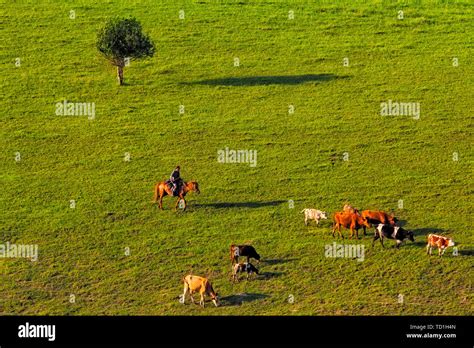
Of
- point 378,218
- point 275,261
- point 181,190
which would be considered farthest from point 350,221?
point 181,190

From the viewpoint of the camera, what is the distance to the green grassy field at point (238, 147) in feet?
151

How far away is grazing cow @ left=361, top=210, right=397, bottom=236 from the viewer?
163 feet

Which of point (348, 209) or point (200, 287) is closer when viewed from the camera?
point (200, 287)

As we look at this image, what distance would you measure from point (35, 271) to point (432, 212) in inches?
765

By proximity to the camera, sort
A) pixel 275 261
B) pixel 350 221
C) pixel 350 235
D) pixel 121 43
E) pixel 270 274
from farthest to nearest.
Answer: pixel 121 43, pixel 350 235, pixel 350 221, pixel 275 261, pixel 270 274

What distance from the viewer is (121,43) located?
71750 mm

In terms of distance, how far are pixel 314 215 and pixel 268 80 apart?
23502 mm

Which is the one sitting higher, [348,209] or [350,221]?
[348,209]

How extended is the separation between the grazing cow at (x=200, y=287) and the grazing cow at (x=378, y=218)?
9.40m

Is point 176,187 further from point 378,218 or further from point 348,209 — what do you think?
point 378,218

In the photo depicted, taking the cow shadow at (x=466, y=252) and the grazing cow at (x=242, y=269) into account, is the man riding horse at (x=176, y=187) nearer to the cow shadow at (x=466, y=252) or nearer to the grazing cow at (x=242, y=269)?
the grazing cow at (x=242, y=269)

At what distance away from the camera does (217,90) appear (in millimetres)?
71125

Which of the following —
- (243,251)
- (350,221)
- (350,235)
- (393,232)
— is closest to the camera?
(243,251)

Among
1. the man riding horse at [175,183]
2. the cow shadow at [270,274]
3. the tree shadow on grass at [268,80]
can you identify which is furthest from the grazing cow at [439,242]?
the tree shadow on grass at [268,80]
